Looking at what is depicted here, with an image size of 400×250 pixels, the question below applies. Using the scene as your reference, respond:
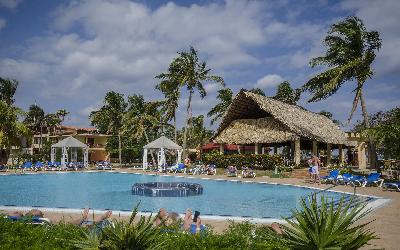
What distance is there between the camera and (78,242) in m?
3.80

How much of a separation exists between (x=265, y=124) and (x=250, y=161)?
382cm

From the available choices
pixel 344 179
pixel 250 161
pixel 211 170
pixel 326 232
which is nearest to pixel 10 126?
pixel 211 170

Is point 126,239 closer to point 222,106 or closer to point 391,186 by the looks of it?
point 391,186

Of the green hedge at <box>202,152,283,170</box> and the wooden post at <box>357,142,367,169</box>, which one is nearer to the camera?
the green hedge at <box>202,152,283,170</box>

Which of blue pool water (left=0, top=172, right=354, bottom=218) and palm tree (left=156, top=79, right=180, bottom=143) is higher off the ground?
palm tree (left=156, top=79, right=180, bottom=143)

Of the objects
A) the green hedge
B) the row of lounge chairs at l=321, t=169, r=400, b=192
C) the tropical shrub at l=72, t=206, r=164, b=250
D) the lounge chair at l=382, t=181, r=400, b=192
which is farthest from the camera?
the green hedge

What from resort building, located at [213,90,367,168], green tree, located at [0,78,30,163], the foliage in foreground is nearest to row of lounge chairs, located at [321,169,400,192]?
resort building, located at [213,90,367,168]

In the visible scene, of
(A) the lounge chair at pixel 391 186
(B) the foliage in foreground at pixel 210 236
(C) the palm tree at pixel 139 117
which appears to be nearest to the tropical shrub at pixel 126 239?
(B) the foliage in foreground at pixel 210 236

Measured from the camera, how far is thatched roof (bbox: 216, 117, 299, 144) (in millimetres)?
27997

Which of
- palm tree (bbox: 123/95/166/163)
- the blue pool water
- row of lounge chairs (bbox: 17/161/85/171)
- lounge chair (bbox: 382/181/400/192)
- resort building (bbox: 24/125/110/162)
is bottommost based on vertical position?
the blue pool water

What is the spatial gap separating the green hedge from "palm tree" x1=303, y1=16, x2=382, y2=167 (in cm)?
549

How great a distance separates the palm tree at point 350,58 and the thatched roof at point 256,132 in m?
4.14

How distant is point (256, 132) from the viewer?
1179 inches

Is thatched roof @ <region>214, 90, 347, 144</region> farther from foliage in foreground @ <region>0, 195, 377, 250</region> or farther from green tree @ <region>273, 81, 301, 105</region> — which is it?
foliage in foreground @ <region>0, 195, 377, 250</region>
